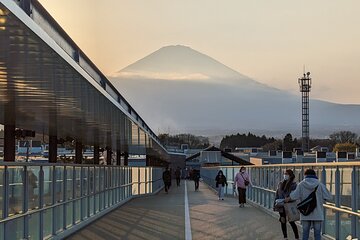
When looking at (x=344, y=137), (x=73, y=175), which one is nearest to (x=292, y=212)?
(x=73, y=175)

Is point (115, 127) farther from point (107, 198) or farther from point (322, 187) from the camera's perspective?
point (322, 187)

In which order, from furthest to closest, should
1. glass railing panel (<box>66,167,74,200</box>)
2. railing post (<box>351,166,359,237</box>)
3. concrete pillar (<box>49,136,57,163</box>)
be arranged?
concrete pillar (<box>49,136,57,163</box>) < glass railing panel (<box>66,167,74,200</box>) < railing post (<box>351,166,359,237</box>)

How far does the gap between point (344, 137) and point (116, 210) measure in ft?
501

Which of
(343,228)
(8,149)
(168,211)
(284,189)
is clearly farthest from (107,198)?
(343,228)

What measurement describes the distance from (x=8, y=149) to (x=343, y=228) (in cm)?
1012

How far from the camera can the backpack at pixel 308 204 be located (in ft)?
38.0

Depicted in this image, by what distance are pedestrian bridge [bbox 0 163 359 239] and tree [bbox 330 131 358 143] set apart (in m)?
144

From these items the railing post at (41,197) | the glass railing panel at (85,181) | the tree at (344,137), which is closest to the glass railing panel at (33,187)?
the railing post at (41,197)

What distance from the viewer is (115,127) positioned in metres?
26.0

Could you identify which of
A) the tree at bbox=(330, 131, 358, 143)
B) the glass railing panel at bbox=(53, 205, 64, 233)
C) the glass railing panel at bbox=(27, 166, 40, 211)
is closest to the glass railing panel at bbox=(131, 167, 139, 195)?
the glass railing panel at bbox=(53, 205, 64, 233)

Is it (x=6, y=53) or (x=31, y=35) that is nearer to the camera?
(x=31, y=35)

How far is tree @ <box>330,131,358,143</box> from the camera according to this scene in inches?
6609

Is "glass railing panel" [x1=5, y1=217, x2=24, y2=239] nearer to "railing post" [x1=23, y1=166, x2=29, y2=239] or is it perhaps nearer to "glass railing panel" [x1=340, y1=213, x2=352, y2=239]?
"railing post" [x1=23, y1=166, x2=29, y2=239]

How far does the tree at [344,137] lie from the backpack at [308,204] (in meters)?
158
